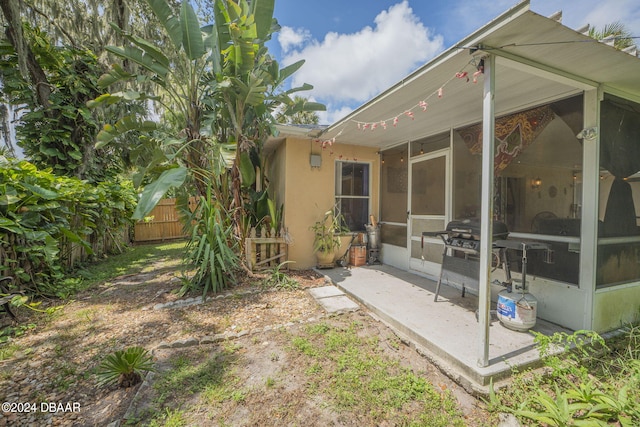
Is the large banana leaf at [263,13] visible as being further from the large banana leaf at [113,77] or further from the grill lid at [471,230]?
the grill lid at [471,230]

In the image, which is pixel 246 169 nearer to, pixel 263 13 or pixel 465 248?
pixel 263 13

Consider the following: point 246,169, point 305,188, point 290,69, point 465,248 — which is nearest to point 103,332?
point 246,169

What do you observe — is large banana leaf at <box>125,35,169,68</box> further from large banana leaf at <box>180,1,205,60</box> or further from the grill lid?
the grill lid

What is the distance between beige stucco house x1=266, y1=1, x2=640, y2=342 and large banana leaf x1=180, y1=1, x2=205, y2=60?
2.43m

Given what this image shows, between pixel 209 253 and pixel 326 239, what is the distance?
2.37m

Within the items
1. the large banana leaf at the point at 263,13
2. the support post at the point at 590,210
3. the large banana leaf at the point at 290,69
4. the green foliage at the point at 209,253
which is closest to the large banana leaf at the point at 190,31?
the large banana leaf at the point at 263,13

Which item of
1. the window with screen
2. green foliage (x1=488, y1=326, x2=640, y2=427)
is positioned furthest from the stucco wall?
green foliage (x1=488, y1=326, x2=640, y2=427)

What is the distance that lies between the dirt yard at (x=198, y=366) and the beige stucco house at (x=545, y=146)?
56.1 inches

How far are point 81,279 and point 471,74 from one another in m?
7.01

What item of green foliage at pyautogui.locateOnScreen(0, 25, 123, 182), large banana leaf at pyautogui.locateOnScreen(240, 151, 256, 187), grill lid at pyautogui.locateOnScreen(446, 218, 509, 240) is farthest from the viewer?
green foliage at pyautogui.locateOnScreen(0, 25, 123, 182)

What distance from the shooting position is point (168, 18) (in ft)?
12.3

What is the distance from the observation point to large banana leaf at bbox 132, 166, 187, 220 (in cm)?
265

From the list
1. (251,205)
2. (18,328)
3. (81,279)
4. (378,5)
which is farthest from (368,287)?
(378,5)

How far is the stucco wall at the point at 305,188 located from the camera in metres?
5.26
